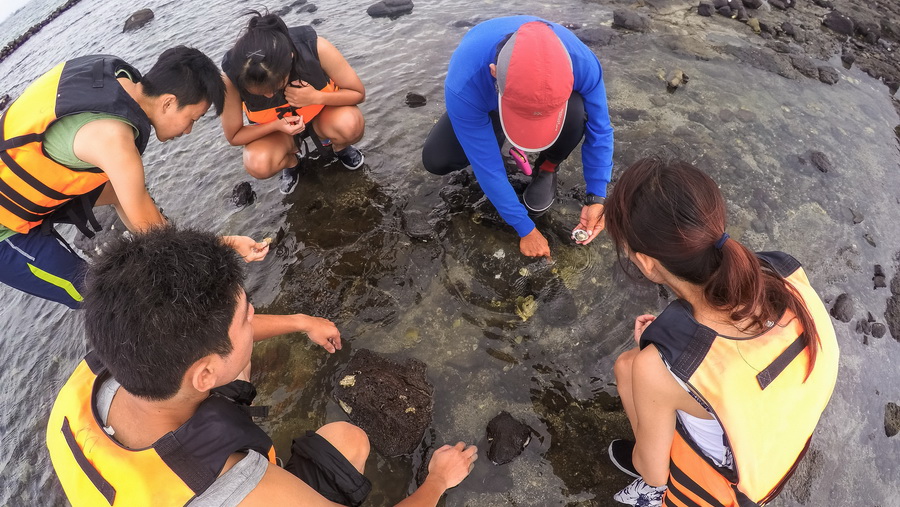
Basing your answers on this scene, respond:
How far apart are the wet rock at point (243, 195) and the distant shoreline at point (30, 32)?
9989 mm

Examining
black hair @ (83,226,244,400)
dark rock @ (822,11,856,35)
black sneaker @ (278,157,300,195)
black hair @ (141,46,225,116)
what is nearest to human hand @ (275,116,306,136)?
black sneaker @ (278,157,300,195)

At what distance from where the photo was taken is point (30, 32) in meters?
10.2

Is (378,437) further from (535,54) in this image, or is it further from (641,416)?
(535,54)

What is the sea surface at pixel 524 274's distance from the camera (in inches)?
99.1

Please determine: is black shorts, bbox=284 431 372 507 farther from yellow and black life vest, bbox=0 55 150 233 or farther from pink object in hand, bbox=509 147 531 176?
pink object in hand, bbox=509 147 531 176

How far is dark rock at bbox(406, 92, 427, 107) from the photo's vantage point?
478 cm

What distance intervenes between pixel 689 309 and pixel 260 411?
6.03 ft

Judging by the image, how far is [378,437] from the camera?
2.54m

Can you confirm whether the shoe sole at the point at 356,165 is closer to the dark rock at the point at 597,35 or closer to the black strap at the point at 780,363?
the dark rock at the point at 597,35

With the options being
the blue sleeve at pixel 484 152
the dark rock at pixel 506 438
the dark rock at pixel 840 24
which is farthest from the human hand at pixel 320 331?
the dark rock at pixel 840 24

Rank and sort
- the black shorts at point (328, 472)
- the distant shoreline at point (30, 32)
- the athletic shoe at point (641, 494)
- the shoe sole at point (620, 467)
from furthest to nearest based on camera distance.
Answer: the distant shoreline at point (30, 32)
the shoe sole at point (620, 467)
the athletic shoe at point (641, 494)
the black shorts at point (328, 472)

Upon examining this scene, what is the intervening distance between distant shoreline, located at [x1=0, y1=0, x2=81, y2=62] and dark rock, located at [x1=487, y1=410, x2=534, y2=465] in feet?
43.1

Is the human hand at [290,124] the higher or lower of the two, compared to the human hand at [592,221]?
higher

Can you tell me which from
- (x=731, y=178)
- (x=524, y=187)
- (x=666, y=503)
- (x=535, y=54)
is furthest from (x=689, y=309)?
(x=731, y=178)
